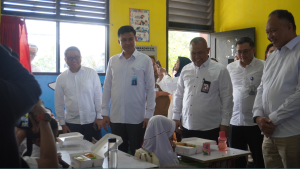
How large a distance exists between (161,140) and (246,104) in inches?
51.3

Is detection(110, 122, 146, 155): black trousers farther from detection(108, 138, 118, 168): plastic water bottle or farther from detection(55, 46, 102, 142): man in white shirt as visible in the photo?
detection(108, 138, 118, 168): plastic water bottle

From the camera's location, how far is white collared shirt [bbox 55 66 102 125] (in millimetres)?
3314

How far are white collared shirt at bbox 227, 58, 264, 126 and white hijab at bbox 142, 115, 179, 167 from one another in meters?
1.09

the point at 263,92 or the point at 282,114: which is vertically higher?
the point at 263,92

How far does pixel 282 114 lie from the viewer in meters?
1.97

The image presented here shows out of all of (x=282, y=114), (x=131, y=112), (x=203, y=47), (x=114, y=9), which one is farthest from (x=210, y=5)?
(x=282, y=114)

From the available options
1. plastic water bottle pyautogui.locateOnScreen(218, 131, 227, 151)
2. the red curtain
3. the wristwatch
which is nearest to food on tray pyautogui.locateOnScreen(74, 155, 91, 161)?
the wristwatch

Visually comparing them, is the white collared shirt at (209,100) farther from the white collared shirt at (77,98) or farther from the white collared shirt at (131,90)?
the white collared shirt at (77,98)

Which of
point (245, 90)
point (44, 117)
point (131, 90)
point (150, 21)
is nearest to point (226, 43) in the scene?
point (150, 21)

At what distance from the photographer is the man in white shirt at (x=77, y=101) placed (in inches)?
130

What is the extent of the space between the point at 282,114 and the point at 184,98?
114 centimetres

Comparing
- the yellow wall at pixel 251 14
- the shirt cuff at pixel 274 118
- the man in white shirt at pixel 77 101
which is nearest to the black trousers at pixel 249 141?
the shirt cuff at pixel 274 118

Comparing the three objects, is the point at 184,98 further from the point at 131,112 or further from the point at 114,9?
the point at 114,9

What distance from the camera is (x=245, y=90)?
122 inches
